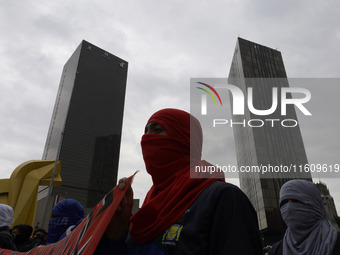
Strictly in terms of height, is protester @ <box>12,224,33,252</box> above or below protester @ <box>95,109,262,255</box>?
below

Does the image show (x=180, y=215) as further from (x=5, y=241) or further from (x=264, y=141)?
(x=264, y=141)

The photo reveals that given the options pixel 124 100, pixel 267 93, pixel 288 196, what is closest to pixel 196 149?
pixel 288 196

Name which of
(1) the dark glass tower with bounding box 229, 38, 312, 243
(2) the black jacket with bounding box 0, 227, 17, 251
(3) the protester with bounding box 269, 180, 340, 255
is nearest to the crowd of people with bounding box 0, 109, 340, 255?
(3) the protester with bounding box 269, 180, 340, 255

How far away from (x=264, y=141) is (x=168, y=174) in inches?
1244

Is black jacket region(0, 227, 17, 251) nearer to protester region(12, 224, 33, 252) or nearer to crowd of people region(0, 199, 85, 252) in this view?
crowd of people region(0, 199, 85, 252)

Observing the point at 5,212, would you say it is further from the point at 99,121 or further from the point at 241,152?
the point at 99,121

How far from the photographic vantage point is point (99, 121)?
70.6 metres

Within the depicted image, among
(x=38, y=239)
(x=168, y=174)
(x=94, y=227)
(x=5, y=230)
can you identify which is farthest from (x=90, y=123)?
(x=94, y=227)

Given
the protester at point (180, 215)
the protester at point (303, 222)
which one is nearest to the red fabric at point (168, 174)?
the protester at point (180, 215)

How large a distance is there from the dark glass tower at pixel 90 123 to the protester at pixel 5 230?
6350 cm

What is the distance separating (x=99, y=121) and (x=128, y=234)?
7231 cm

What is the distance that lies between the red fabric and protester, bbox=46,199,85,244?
6.56 feet

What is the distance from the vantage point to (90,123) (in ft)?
225

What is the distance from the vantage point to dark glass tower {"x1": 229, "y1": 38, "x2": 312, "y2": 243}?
27609mm
